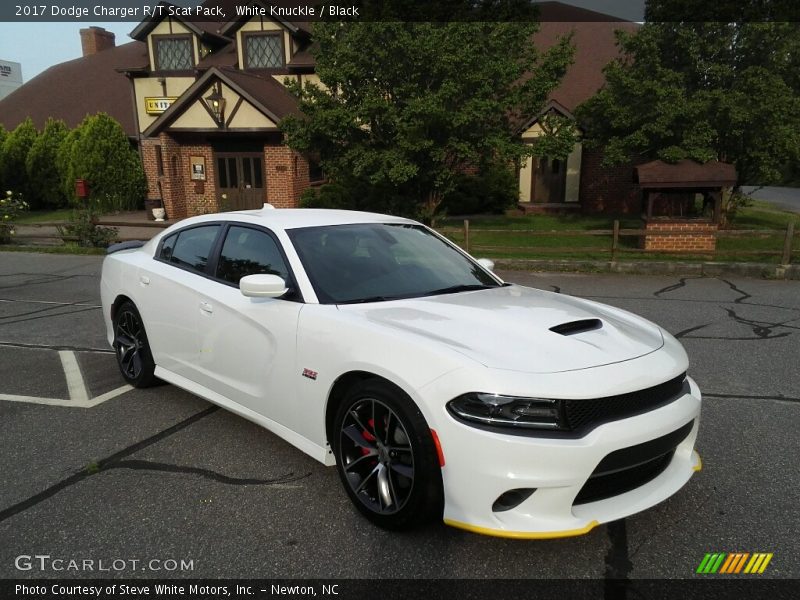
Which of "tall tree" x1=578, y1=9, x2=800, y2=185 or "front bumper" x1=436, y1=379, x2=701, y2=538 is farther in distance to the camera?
"tall tree" x1=578, y1=9, x2=800, y2=185

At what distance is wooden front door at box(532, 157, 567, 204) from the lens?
75.6 ft

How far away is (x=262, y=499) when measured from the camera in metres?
3.24

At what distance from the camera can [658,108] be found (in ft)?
45.4

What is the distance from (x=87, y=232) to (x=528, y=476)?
50.3 feet

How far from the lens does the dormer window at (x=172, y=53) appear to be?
23797 mm

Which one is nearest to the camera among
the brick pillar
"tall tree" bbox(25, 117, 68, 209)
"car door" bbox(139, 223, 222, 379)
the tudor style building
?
"car door" bbox(139, 223, 222, 379)

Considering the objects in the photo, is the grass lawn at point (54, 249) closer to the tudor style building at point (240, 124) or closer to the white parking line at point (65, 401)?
the tudor style building at point (240, 124)

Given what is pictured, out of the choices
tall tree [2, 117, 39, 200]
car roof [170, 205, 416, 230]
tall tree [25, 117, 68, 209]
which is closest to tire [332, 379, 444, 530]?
car roof [170, 205, 416, 230]

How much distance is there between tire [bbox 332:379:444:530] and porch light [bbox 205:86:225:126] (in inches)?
756

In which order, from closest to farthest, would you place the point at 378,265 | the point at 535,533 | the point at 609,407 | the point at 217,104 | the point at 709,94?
the point at 535,533 < the point at 609,407 < the point at 378,265 < the point at 709,94 < the point at 217,104

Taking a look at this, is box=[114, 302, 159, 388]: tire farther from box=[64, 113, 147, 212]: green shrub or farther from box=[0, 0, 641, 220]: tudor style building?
box=[64, 113, 147, 212]: green shrub

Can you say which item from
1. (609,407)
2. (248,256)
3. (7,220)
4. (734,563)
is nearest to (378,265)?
(248,256)

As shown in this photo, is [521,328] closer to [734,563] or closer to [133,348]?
[734,563]

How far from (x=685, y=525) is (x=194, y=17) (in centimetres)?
2687
